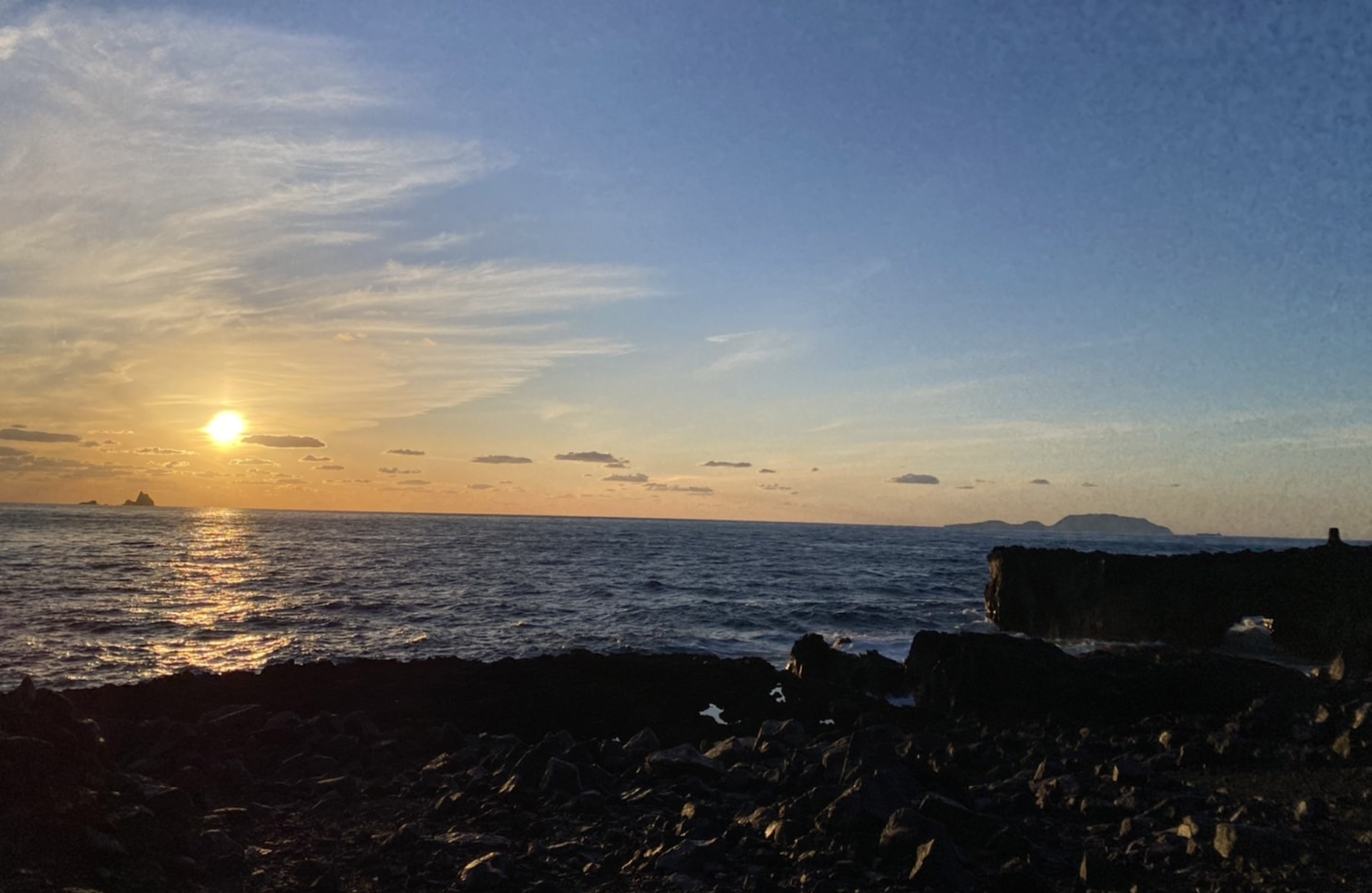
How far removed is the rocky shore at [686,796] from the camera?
8977mm

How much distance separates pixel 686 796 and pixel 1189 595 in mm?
32623

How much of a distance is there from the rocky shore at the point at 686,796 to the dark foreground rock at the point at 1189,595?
678 inches

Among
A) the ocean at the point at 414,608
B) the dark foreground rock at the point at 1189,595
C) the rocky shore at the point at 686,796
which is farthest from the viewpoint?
the dark foreground rock at the point at 1189,595

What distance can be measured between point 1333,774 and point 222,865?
15.4m

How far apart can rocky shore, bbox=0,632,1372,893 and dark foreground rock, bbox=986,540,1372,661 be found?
56.5 feet

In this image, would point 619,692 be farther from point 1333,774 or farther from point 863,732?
point 1333,774

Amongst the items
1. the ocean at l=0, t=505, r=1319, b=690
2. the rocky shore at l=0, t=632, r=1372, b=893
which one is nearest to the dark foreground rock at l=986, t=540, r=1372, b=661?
the ocean at l=0, t=505, r=1319, b=690

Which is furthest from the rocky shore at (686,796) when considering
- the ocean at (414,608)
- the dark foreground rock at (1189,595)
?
the dark foreground rock at (1189,595)

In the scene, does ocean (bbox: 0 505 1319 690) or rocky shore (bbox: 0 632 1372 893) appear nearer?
rocky shore (bbox: 0 632 1372 893)

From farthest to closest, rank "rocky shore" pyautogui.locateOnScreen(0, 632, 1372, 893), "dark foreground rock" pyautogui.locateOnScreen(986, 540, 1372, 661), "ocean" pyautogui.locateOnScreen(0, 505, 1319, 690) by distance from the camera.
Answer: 1. "dark foreground rock" pyautogui.locateOnScreen(986, 540, 1372, 661)
2. "ocean" pyautogui.locateOnScreen(0, 505, 1319, 690)
3. "rocky shore" pyautogui.locateOnScreen(0, 632, 1372, 893)

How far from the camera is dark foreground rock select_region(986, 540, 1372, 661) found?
32312 mm

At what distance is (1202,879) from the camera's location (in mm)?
8570

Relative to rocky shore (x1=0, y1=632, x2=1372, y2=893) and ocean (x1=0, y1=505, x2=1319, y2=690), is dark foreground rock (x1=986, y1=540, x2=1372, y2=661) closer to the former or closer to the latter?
ocean (x1=0, y1=505, x2=1319, y2=690)

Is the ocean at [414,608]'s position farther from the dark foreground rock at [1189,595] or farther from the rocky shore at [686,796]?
the rocky shore at [686,796]
